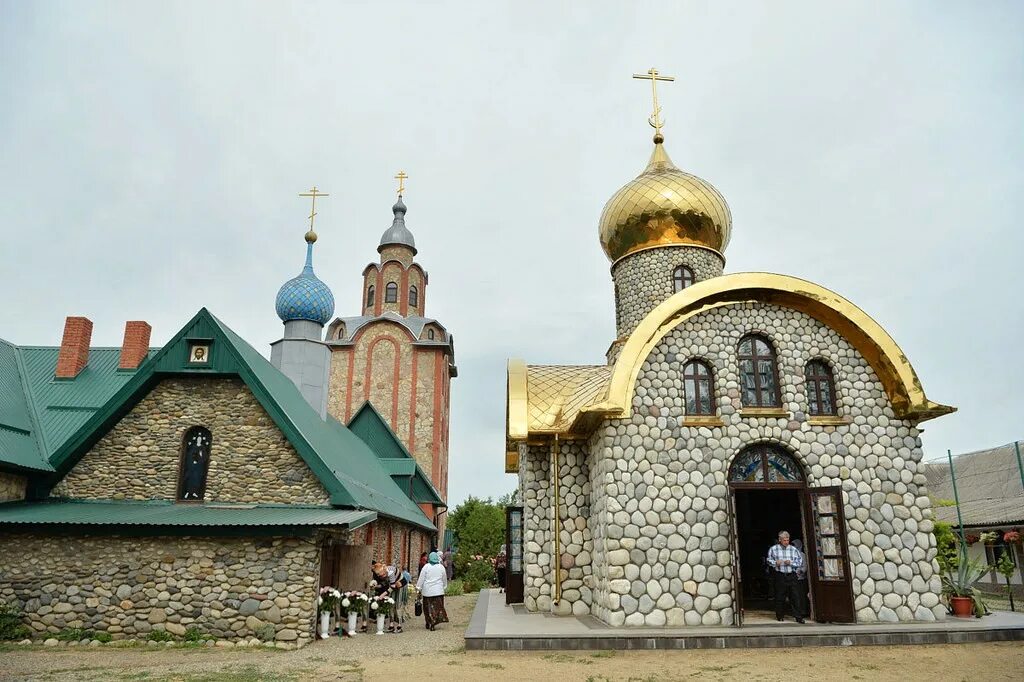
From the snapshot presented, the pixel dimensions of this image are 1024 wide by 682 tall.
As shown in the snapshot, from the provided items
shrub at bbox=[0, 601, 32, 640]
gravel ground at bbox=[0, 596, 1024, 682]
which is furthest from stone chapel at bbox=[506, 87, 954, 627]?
shrub at bbox=[0, 601, 32, 640]

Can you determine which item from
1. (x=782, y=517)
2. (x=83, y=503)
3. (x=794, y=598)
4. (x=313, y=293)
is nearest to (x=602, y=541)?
(x=794, y=598)

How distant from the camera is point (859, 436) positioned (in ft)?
36.4

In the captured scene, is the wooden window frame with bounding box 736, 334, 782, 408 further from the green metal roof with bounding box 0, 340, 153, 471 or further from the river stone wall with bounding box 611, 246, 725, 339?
the green metal roof with bounding box 0, 340, 153, 471

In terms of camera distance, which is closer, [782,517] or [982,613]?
→ [982,613]

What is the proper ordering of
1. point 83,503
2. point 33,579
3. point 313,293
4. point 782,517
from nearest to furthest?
1. point 33,579
2. point 83,503
3. point 782,517
4. point 313,293

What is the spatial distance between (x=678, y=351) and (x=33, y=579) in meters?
10.3

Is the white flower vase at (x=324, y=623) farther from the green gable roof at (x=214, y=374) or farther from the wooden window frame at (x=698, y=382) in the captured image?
the wooden window frame at (x=698, y=382)

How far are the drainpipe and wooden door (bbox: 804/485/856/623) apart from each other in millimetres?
3937

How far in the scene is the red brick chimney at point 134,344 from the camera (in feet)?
47.2

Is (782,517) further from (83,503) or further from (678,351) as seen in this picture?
(83,503)

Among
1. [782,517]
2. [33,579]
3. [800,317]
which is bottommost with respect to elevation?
[33,579]

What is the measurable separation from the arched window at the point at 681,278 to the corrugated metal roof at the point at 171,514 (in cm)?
804

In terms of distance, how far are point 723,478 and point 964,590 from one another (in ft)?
14.2

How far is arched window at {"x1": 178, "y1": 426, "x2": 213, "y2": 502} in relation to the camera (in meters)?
11.1
